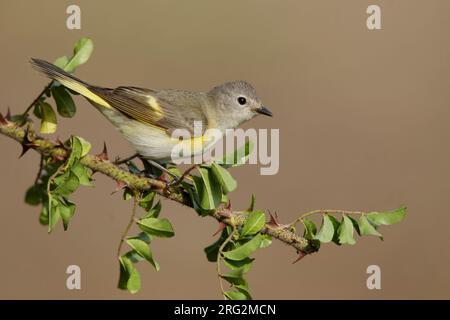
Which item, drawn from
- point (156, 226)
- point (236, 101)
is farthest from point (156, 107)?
point (156, 226)

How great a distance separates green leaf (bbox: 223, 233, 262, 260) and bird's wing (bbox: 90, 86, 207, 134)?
1808 millimetres

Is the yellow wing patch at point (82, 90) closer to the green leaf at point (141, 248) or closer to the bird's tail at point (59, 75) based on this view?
the bird's tail at point (59, 75)

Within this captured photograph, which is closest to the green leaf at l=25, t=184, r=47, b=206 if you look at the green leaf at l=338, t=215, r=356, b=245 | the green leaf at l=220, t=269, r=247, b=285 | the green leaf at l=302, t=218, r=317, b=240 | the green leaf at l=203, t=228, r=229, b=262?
the green leaf at l=203, t=228, r=229, b=262

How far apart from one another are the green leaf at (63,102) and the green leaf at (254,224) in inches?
42.6

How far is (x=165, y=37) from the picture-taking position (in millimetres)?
12383

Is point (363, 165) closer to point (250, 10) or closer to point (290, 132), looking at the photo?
point (290, 132)

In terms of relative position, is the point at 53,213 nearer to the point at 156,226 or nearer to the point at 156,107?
the point at 156,226

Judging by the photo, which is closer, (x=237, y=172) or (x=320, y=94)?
(x=237, y=172)

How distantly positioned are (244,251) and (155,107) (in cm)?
217

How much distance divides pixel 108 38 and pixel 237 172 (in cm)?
381

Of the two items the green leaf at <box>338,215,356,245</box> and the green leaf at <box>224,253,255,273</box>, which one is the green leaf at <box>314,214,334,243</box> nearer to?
the green leaf at <box>338,215,356,245</box>

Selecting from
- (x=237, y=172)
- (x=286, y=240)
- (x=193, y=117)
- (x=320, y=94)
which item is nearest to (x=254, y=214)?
(x=286, y=240)

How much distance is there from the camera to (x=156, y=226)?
10.4 ft

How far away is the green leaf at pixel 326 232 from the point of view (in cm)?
324
